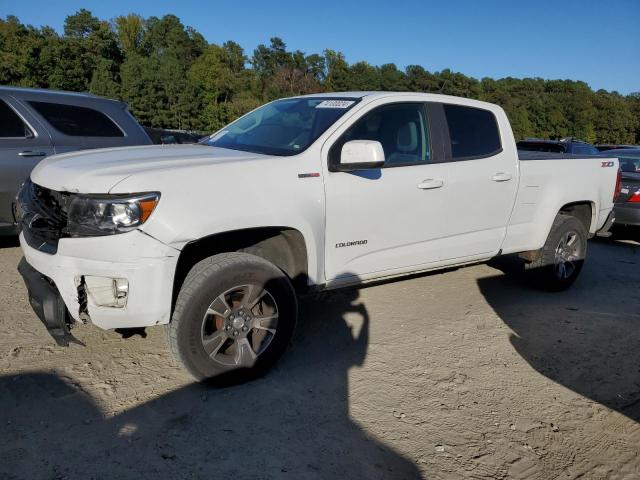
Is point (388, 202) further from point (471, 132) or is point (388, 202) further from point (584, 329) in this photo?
point (584, 329)

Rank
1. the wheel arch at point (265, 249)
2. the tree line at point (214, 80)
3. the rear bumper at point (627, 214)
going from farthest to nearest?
the tree line at point (214, 80)
the rear bumper at point (627, 214)
the wheel arch at point (265, 249)

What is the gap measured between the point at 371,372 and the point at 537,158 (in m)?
2.87

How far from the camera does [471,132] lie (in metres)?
4.42

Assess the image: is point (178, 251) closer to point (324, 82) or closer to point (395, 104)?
point (395, 104)

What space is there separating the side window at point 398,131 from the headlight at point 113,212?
156 centimetres

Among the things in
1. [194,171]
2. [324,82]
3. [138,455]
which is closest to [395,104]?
[194,171]

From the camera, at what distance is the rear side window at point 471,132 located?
168 inches

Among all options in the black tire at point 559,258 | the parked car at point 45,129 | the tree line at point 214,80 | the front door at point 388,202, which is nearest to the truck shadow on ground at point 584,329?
the black tire at point 559,258

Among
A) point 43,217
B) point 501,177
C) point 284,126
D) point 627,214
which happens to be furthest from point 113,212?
point 627,214

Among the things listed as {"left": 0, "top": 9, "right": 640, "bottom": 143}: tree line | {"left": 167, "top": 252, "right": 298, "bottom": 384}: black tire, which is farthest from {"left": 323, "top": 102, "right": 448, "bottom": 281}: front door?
{"left": 0, "top": 9, "right": 640, "bottom": 143}: tree line

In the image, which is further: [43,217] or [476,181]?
[476,181]

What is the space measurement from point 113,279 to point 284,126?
72.7 inches

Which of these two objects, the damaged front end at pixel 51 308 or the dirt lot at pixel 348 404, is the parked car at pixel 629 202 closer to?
the dirt lot at pixel 348 404

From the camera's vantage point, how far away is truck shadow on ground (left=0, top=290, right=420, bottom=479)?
241 cm
